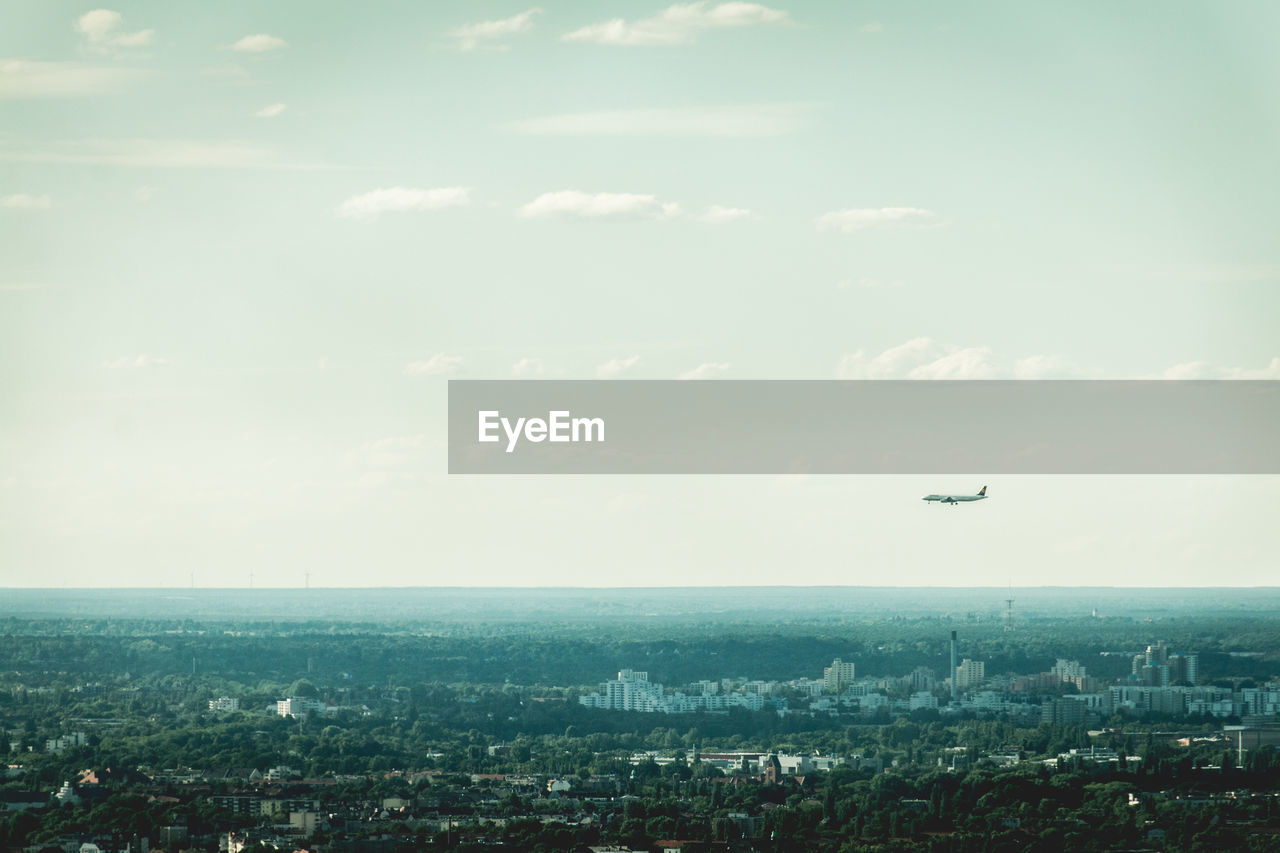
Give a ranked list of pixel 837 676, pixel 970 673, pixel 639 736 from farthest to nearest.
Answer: pixel 837 676 → pixel 970 673 → pixel 639 736

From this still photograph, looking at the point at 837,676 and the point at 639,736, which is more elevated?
the point at 837,676

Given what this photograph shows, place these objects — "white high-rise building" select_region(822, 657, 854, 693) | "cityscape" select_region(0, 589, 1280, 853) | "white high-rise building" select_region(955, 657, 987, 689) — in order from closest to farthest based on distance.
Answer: "cityscape" select_region(0, 589, 1280, 853) → "white high-rise building" select_region(955, 657, 987, 689) → "white high-rise building" select_region(822, 657, 854, 693)

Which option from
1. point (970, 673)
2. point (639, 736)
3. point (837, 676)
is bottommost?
point (639, 736)

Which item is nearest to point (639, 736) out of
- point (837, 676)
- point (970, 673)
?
point (970, 673)

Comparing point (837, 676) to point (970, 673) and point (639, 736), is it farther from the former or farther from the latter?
point (639, 736)

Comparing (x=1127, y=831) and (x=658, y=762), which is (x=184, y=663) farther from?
(x=1127, y=831)

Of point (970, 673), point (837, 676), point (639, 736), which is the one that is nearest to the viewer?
point (639, 736)

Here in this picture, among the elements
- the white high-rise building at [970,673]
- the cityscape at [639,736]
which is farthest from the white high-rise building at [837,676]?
the white high-rise building at [970,673]

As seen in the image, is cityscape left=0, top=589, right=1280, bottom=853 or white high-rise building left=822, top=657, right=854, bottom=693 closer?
cityscape left=0, top=589, right=1280, bottom=853

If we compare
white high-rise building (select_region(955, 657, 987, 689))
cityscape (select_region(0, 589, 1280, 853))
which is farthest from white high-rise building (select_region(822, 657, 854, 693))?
white high-rise building (select_region(955, 657, 987, 689))

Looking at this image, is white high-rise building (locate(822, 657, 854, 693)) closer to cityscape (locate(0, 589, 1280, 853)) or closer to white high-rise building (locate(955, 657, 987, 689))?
cityscape (locate(0, 589, 1280, 853))

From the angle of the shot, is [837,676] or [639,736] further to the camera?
[837,676]
